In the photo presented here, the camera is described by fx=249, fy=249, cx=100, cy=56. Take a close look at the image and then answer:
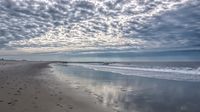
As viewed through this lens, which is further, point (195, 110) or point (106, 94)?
point (106, 94)

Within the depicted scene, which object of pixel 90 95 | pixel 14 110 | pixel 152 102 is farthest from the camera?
pixel 90 95

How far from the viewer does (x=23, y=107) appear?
10.2 metres

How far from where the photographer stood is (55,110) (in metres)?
10.1

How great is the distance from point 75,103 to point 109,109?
2236 millimetres

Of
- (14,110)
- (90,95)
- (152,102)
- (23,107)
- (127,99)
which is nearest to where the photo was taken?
(14,110)

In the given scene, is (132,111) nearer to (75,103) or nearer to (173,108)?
(173,108)

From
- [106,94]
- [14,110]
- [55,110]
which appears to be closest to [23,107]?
[14,110]

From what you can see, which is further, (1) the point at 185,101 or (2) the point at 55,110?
(1) the point at 185,101

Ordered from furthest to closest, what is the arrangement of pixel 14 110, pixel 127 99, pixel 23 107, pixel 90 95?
pixel 90 95 < pixel 127 99 < pixel 23 107 < pixel 14 110

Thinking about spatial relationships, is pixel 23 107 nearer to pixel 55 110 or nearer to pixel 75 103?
pixel 55 110

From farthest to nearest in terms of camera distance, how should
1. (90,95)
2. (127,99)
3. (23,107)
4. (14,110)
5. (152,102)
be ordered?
(90,95), (127,99), (152,102), (23,107), (14,110)

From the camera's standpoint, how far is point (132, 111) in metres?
9.88

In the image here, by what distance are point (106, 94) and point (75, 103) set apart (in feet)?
9.52

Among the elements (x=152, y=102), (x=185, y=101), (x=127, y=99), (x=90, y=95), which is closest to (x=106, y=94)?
(x=90, y=95)
